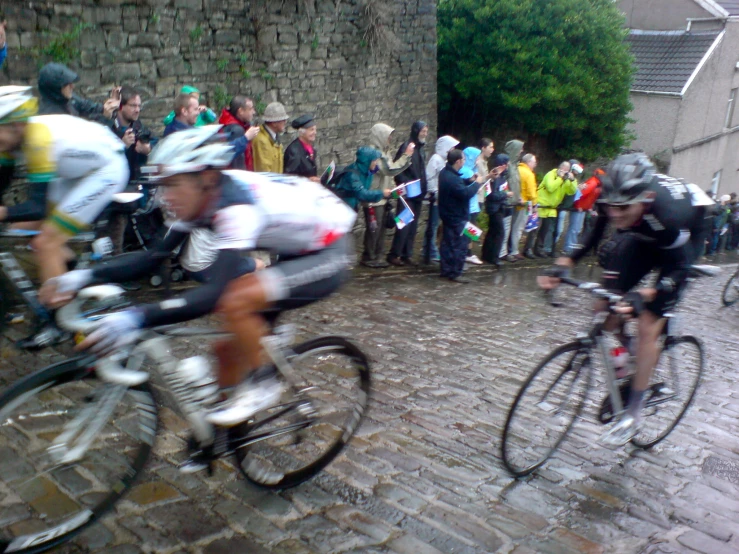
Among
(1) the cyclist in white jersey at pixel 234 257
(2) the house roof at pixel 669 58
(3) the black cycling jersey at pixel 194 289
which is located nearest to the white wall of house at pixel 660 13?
(2) the house roof at pixel 669 58

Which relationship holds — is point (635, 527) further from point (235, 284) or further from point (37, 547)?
point (37, 547)

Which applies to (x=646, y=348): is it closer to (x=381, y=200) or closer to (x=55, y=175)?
(x=55, y=175)

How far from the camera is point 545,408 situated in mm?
4578

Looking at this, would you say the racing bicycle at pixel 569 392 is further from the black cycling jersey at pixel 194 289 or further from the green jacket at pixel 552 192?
the green jacket at pixel 552 192

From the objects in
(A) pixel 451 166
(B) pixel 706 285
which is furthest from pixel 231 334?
(B) pixel 706 285

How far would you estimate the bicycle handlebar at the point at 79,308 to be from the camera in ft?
10.9

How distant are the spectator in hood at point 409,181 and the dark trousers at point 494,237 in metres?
1.40

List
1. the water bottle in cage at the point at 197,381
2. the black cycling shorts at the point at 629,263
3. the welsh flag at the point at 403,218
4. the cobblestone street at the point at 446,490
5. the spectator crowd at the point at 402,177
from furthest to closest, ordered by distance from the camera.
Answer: the welsh flag at the point at 403,218, the spectator crowd at the point at 402,177, the black cycling shorts at the point at 629,263, the cobblestone street at the point at 446,490, the water bottle in cage at the point at 197,381

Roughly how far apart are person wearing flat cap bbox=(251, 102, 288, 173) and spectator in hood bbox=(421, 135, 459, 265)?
260 centimetres

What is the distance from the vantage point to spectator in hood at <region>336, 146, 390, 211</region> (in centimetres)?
981

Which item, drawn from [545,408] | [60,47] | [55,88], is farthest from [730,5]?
[545,408]

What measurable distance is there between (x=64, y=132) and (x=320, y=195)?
1.96 m

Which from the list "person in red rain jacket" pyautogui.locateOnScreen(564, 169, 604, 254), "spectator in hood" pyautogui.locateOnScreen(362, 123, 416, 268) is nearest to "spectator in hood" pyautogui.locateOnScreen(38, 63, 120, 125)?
"spectator in hood" pyautogui.locateOnScreen(362, 123, 416, 268)

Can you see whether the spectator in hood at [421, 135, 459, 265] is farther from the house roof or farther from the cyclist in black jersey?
the house roof
